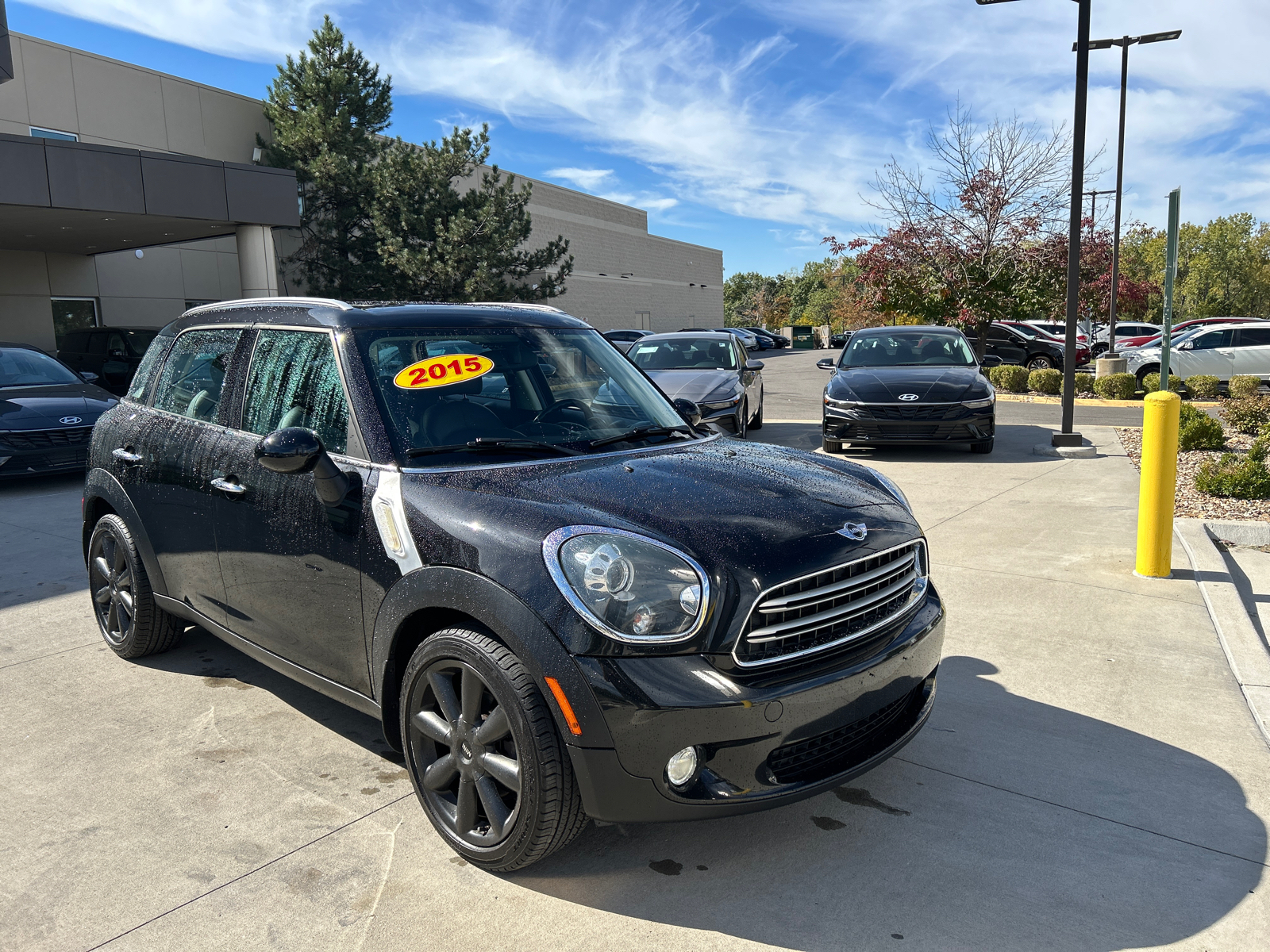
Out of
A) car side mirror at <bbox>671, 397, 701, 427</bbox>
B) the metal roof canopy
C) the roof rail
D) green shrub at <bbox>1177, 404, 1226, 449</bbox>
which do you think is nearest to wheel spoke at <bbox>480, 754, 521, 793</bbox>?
the roof rail

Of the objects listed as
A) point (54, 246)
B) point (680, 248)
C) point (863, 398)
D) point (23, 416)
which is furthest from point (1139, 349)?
point (680, 248)

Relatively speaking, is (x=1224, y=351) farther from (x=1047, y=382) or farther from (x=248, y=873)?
(x=248, y=873)

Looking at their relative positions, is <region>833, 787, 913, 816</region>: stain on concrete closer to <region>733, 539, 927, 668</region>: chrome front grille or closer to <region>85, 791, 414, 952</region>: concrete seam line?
<region>733, 539, 927, 668</region>: chrome front grille

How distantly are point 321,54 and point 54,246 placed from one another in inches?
443

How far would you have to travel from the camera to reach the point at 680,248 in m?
62.3

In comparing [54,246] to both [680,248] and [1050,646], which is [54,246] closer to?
[1050,646]

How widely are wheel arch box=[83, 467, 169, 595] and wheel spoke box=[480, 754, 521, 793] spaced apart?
2.31 meters

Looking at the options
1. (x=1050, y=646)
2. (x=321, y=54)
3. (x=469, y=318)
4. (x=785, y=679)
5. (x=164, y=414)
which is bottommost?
(x=1050, y=646)

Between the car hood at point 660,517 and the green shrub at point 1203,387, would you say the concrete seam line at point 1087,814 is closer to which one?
the car hood at point 660,517

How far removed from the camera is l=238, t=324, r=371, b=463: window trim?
3.21m

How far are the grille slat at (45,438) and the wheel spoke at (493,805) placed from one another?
860 centimetres

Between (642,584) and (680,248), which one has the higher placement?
(680,248)

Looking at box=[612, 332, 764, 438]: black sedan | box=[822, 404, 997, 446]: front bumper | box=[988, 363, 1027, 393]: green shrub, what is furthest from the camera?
box=[988, 363, 1027, 393]: green shrub

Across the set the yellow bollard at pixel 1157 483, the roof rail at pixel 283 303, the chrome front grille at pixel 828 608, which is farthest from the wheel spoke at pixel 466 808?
the yellow bollard at pixel 1157 483
